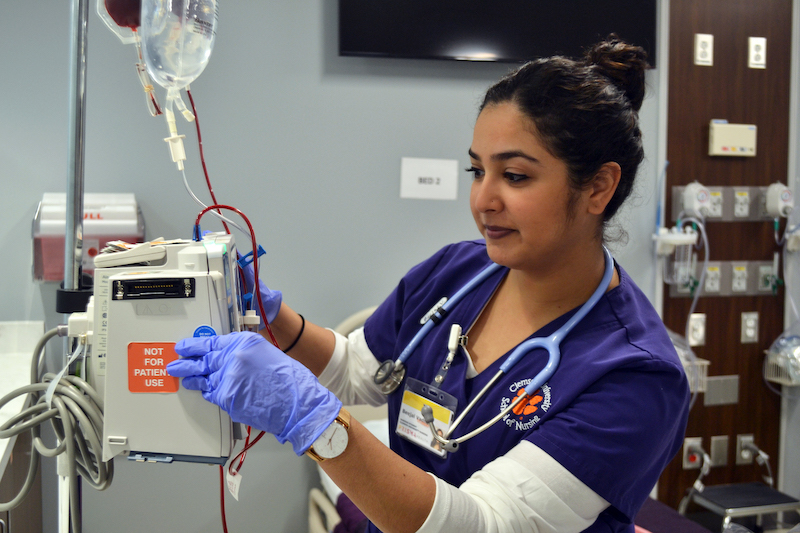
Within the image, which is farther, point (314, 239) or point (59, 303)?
point (314, 239)

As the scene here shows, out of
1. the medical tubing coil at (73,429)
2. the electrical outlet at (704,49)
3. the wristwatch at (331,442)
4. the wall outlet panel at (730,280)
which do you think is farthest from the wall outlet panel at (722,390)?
the medical tubing coil at (73,429)

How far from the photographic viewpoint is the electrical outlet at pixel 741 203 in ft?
8.15

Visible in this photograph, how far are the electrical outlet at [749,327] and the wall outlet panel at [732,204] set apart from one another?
1.36ft

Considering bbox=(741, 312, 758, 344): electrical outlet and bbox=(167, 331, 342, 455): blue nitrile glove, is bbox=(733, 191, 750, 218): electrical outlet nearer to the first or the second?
bbox=(741, 312, 758, 344): electrical outlet

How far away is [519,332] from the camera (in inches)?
44.1

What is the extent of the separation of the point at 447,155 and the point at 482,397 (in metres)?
1.32

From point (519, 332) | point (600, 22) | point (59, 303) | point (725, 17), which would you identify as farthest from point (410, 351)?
point (725, 17)

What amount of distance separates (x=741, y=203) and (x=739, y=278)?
320 mm

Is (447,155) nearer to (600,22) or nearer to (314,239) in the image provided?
(314,239)

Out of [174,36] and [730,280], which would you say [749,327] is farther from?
[174,36]

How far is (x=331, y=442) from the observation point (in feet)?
2.81

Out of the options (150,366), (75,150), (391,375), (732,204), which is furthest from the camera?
(732,204)

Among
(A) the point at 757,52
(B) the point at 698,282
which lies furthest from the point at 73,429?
(A) the point at 757,52

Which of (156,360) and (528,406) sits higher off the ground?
(156,360)
